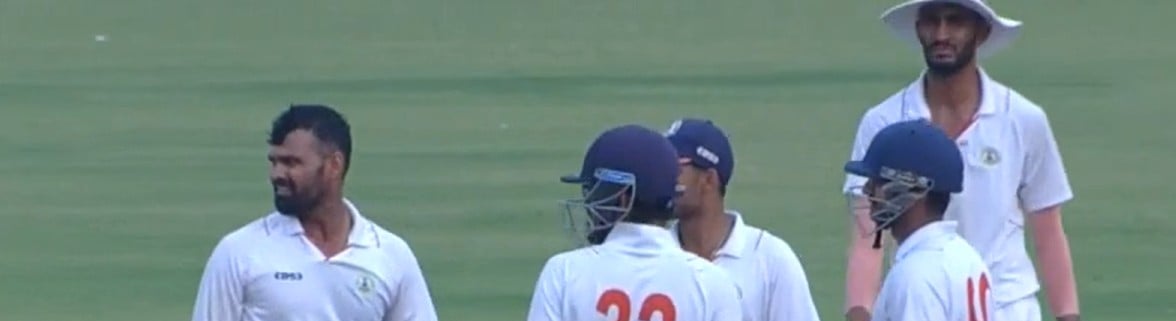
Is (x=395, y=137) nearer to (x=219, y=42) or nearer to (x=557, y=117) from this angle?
(x=557, y=117)

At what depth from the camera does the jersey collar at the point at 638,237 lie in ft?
16.8

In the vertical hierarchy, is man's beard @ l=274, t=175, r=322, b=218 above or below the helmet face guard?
below

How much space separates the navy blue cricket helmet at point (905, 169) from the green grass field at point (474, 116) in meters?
5.19

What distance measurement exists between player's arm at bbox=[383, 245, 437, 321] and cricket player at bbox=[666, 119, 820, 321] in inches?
25.3

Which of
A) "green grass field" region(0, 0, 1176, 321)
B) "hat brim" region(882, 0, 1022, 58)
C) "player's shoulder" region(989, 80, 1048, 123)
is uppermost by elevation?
"hat brim" region(882, 0, 1022, 58)

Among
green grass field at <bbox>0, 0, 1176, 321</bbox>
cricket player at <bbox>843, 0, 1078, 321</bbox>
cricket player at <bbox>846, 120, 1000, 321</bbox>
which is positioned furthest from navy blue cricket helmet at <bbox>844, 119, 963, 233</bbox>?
green grass field at <bbox>0, 0, 1176, 321</bbox>

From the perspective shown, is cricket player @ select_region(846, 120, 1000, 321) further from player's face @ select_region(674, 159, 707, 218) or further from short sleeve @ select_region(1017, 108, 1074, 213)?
short sleeve @ select_region(1017, 108, 1074, 213)

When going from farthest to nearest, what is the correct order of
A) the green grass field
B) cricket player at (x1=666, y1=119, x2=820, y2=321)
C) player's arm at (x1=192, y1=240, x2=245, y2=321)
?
1. the green grass field
2. player's arm at (x1=192, y1=240, x2=245, y2=321)
3. cricket player at (x1=666, y1=119, x2=820, y2=321)

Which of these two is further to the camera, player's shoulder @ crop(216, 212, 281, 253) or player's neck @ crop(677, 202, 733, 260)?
player's shoulder @ crop(216, 212, 281, 253)

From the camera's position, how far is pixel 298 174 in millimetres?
6109

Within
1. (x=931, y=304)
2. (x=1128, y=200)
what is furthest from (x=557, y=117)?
(x=931, y=304)

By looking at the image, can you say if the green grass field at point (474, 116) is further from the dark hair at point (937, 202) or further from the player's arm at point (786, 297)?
the dark hair at point (937, 202)

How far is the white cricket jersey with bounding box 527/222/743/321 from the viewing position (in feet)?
16.5

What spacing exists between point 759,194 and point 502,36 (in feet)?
22.6
